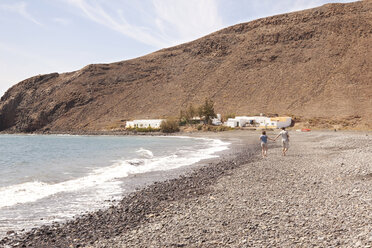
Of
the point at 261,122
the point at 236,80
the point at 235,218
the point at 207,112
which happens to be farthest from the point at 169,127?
the point at 235,218

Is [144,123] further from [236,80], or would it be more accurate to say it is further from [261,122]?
[236,80]

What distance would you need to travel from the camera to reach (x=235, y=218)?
7449mm

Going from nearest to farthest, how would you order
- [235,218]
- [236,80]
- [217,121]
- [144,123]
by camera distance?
[235,218], [217,121], [144,123], [236,80]

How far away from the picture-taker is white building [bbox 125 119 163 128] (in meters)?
76.8

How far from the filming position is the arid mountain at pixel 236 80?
7762 cm

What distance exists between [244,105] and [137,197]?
74004 millimetres

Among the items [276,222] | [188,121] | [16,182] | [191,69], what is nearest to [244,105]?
[188,121]

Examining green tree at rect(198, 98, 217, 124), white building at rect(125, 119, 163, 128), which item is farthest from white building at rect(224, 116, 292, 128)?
white building at rect(125, 119, 163, 128)

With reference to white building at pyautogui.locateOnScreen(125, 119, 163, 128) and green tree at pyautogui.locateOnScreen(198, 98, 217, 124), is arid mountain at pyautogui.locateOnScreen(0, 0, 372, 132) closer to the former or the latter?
white building at pyautogui.locateOnScreen(125, 119, 163, 128)

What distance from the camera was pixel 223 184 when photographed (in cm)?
1178

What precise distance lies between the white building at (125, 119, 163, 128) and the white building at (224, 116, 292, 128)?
17.1 m

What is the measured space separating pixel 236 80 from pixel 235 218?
286 feet

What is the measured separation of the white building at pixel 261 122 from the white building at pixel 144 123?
56.0 feet

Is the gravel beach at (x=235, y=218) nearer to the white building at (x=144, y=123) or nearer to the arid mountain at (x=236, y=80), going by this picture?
the arid mountain at (x=236, y=80)
